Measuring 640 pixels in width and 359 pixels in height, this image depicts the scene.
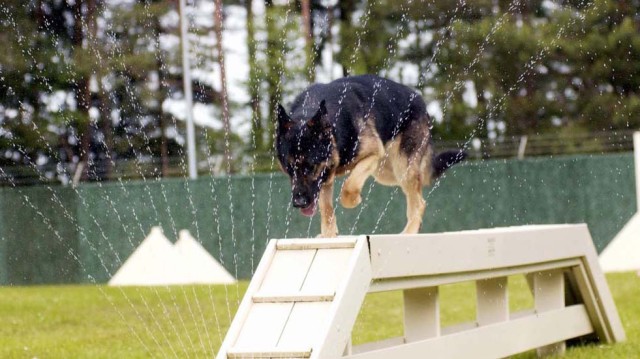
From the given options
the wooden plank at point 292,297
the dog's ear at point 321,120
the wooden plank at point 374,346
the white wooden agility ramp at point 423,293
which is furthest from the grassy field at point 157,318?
the wooden plank at point 292,297

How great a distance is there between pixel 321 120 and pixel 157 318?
528 centimetres

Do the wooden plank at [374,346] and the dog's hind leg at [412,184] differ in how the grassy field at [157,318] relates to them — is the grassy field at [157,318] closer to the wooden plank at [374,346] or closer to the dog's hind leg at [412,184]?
the dog's hind leg at [412,184]

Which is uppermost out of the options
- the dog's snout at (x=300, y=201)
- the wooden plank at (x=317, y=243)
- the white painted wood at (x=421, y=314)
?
the dog's snout at (x=300, y=201)

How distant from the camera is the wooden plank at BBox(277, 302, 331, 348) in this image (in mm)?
3863

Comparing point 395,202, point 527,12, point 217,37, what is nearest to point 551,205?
point 395,202

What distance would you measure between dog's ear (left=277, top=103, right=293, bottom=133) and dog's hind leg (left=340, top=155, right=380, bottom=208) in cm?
52

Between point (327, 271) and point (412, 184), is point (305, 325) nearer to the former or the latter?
point (327, 271)

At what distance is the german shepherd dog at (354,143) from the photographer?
16.7 feet

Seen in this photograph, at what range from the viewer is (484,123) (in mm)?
24812

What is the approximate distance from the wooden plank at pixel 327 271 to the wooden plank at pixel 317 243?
0.02 m

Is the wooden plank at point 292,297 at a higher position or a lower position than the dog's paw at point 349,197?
lower

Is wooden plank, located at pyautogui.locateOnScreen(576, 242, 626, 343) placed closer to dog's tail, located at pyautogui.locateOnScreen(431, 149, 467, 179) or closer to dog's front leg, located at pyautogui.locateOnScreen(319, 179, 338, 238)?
dog's tail, located at pyautogui.locateOnScreen(431, 149, 467, 179)

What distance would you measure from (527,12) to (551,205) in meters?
10.0

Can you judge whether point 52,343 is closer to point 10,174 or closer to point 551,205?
point 551,205
